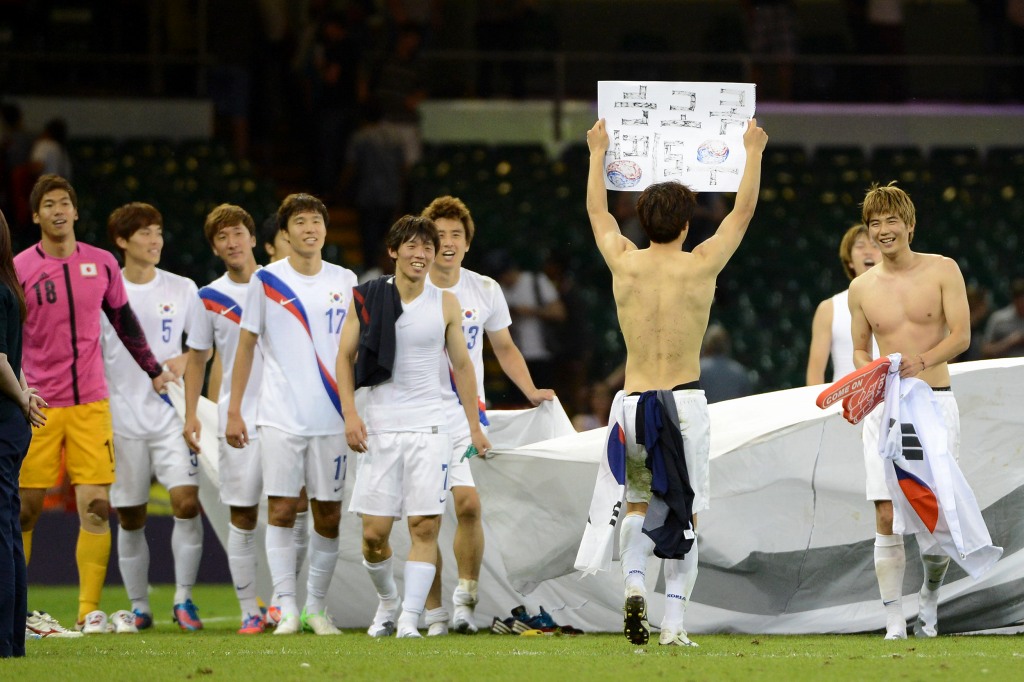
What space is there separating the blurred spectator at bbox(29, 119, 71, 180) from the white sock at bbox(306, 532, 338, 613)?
8407mm

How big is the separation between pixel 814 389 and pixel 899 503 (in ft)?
3.70

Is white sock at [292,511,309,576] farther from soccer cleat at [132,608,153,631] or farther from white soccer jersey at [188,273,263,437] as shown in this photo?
soccer cleat at [132,608,153,631]

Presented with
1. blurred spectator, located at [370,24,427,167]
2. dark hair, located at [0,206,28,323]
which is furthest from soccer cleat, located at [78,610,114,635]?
blurred spectator, located at [370,24,427,167]

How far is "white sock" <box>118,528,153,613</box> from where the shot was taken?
325 inches

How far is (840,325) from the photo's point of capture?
8469 millimetres

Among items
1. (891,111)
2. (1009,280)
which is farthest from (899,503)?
(891,111)

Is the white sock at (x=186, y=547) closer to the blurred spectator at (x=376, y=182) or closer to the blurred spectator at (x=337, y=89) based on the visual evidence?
the blurred spectator at (x=376, y=182)

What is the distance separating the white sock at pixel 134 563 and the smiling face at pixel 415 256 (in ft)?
7.76

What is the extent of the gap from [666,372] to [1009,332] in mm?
7599

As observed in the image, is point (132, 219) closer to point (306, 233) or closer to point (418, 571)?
point (306, 233)

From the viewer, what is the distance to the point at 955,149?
18266 millimetres

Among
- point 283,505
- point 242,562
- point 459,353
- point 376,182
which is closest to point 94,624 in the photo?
point 242,562

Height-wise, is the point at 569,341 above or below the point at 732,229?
below

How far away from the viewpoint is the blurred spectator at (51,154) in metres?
14.9
